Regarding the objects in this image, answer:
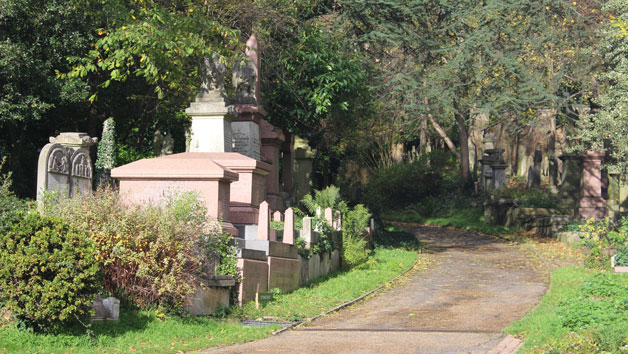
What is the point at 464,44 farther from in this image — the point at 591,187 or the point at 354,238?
the point at 591,187

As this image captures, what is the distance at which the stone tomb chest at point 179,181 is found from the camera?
48.6 ft

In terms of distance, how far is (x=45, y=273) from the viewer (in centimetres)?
1065

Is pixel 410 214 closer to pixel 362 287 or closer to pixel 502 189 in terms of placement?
pixel 502 189

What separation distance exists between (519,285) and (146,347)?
10.7m


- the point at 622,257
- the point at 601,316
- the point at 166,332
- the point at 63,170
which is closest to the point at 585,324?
the point at 601,316

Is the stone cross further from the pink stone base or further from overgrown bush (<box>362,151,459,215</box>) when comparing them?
overgrown bush (<box>362,151,459,215</box>)

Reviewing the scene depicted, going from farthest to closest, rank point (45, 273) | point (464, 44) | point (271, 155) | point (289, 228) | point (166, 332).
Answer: point (464, 44) → point (271, 155) → point (289, 228) → point (166, 332) → point (45, 273)

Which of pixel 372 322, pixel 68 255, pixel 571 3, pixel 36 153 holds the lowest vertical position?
pixel 372 322

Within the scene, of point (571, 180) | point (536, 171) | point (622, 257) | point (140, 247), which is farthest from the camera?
point (536, 171)

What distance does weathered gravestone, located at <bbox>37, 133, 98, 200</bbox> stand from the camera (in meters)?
15.0

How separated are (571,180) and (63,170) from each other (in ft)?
79.9

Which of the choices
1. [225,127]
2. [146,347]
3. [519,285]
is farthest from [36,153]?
[146,347]

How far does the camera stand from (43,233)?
10.8 metres

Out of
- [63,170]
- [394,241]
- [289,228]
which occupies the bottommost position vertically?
[394,241]
